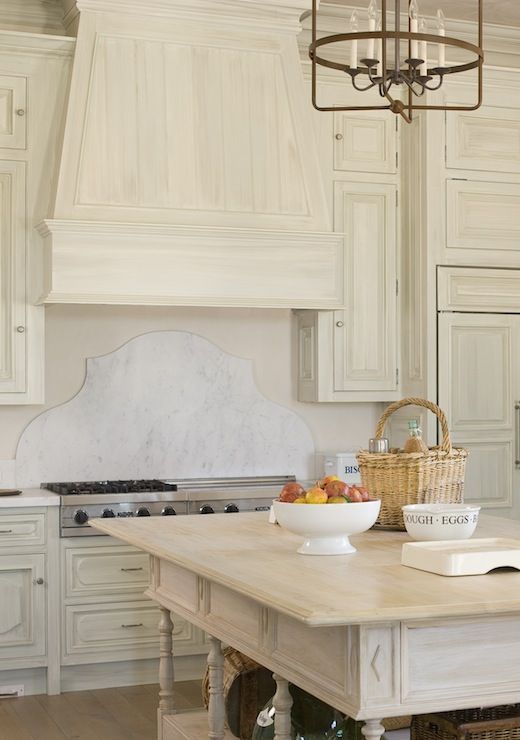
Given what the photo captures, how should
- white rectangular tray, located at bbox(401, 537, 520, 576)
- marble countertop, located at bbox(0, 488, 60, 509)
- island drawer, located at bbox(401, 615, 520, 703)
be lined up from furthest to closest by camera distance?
marble countertop, located at bbox(0, 488, 60, 509)
white rectangular tray, located at bbox(401, 537, 520, 576)
island drawer, located at bbox(401, 615, 520, 703)

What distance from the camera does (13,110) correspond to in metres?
5.25

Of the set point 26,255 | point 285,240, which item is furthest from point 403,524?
point 26,255

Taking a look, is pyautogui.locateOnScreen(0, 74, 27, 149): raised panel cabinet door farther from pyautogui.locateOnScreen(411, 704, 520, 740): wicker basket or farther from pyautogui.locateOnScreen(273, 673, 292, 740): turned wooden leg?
pyautogui.locateOnScreen(411, 704, 520, 740): wicker basket

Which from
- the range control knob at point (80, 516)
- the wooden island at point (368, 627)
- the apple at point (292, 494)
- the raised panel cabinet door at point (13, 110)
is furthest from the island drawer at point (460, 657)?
the raised panel cabinet door at point (13, 110)

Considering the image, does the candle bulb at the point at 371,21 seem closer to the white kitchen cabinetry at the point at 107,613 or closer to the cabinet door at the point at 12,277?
the cabinet door at the point at 12,277

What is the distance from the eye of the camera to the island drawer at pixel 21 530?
5027mm

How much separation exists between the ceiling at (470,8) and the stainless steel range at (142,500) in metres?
2.67

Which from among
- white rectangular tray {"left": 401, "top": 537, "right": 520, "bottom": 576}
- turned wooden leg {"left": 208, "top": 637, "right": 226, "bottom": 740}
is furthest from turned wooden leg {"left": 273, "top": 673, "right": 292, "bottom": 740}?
turned wooden leg {"left": 208, "top": 637, "right": 226, "bottom": 740}

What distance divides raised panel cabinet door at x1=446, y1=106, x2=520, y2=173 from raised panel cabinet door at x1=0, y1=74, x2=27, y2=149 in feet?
7.19

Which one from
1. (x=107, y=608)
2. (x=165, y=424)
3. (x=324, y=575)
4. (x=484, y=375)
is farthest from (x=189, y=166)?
(x=324, y=575)

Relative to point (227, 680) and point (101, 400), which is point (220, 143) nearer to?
point (101, 400)

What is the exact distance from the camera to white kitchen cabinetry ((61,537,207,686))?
514 centimetres

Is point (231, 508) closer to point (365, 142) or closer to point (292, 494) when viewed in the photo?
point (365, 142)

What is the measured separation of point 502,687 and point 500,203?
3.87 metres
